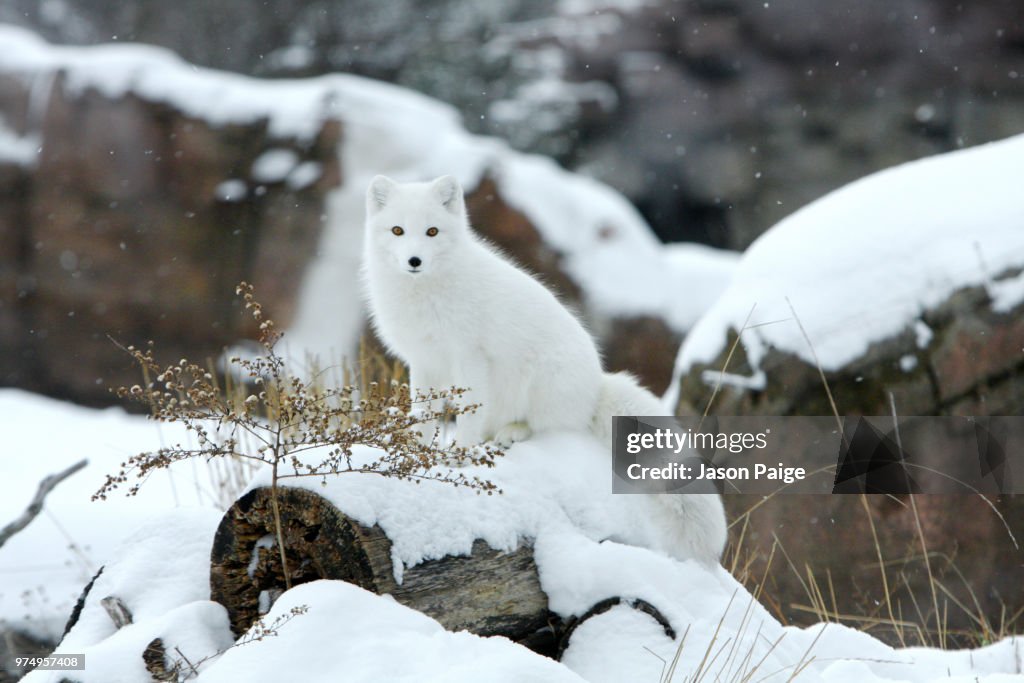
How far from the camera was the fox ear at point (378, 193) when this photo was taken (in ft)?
9.57

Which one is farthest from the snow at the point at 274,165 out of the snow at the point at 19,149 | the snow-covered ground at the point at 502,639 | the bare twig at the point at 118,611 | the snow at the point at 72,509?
the bare twig at the point at 118,611

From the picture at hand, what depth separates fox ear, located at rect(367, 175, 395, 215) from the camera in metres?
2.92

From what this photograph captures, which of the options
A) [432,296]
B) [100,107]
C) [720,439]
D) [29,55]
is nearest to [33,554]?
[432,296]

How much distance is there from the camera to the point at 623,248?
7367 mm

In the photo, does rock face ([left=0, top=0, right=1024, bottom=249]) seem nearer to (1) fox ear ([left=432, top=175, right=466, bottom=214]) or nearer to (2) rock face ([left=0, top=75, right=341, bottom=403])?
(2) rock face ([left=0, top=75, right=341, bottom=403])

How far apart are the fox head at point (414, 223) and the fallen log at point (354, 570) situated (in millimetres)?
996

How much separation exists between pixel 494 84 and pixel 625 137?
1798mm

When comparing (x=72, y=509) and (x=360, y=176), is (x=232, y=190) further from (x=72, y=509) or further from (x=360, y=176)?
(x=72, y=509)

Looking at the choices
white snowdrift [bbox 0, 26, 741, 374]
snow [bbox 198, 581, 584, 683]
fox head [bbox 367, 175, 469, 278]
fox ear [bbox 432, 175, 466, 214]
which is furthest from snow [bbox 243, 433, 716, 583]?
white snowdrift [bbox 0, 26, 741, 374]

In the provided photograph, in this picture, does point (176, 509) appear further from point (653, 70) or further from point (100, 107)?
point (653, 70)

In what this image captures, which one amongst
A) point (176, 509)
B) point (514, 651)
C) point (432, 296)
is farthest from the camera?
point (432, 296)

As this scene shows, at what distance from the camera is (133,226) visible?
7348 mm

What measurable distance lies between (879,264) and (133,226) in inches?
232

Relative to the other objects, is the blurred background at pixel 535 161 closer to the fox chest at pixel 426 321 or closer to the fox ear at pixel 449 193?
the fox chest at pixel 426 321
